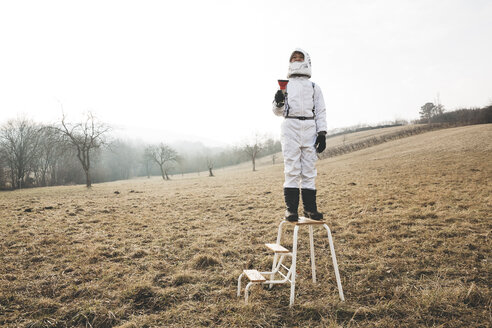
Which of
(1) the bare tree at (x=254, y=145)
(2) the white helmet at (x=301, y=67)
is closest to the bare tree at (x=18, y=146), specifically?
(1) the bare tree at (x=254, y=145)

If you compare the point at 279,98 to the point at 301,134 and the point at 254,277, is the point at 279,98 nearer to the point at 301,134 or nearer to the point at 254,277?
the point at 301,134

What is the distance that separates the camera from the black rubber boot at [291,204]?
3.98 m

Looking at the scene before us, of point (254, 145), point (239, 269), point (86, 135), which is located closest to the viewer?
point (239, 269)

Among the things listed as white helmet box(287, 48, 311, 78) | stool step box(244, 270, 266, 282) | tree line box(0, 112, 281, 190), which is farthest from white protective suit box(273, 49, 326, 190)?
tree line box(0, 112, 281, 190)

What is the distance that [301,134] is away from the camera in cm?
421

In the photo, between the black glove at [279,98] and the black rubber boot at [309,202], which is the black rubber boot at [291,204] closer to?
the black rubber boot at [309,202]

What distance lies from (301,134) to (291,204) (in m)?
1.12

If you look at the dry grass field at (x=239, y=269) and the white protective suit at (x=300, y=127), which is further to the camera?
the white protective suit at (x=300, y=127)

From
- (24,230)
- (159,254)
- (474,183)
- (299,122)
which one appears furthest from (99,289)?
(474,183)

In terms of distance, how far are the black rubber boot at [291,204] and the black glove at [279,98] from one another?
1373mm

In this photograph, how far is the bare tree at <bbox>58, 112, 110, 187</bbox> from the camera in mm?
33438

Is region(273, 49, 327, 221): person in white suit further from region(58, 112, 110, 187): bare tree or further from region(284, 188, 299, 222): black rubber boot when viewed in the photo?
region(58, 112, 110, 187): bare tree

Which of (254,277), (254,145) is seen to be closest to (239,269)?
(254,277)

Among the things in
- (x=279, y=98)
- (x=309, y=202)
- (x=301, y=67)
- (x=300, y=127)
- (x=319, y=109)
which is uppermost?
(x=301, y=67)
